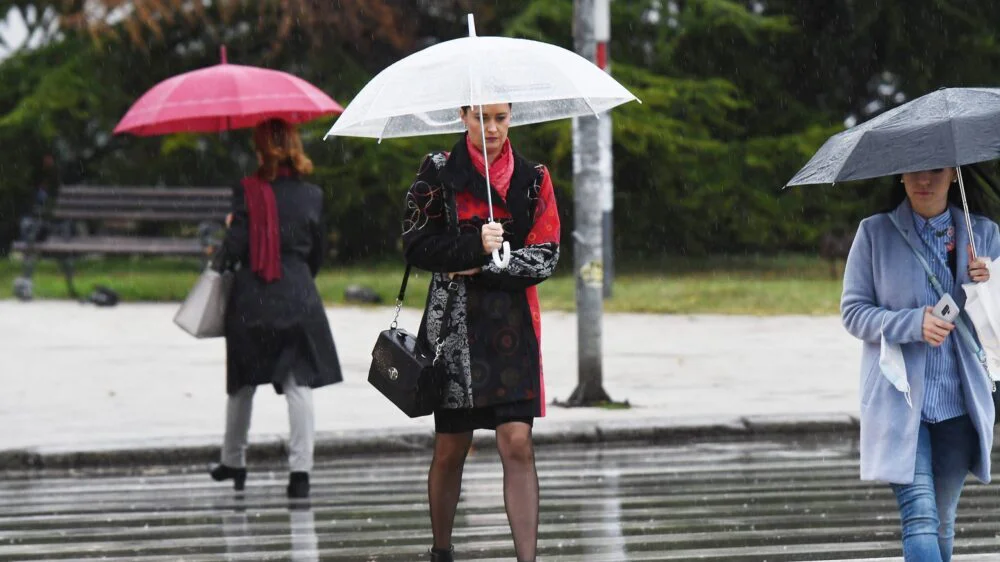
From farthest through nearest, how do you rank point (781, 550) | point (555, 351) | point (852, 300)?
point (555, 351), point (781, 550), point (852, 300)

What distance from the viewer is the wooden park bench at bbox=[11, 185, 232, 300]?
856 inches

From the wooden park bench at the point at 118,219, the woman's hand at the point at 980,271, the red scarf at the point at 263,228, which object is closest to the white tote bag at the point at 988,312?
the woman's hand at the point at 980,271

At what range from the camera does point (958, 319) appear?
5.48 metres

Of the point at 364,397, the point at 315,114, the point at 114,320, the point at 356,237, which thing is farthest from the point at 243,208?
the point at 356,237

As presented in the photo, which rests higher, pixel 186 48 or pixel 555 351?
pixel 186 48

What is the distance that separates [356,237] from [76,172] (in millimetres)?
5086

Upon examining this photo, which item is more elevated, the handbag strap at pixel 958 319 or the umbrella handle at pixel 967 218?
the umbrella handle at pixel 967 218

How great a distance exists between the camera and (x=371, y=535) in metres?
7.81

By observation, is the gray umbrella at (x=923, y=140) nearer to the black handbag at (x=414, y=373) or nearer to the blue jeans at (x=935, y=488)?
the blue jeans at (x=935, y=488)

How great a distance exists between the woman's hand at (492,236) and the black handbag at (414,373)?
10.6 inches

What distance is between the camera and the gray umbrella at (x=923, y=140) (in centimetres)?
521

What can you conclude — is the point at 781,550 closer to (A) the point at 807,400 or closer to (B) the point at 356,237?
(A) the point at 807,400

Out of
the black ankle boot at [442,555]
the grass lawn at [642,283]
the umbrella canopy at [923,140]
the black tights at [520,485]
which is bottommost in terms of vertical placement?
the grass lawn at [642,283]

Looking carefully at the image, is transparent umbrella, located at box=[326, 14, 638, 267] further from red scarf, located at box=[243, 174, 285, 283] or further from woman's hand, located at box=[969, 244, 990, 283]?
red scarf, located at box=[243, 174, 285, 283]
